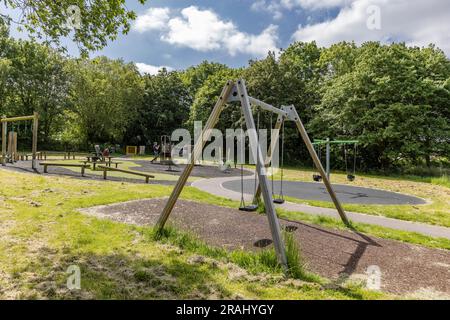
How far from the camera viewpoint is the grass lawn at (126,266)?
304 cm

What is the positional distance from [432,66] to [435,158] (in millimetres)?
7325

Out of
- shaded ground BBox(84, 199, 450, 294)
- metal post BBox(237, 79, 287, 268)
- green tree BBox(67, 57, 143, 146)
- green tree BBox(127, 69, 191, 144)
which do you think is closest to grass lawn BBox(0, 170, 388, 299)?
metal post BBox(237, 79, 287, 268)

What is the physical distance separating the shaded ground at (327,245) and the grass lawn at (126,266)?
0.52m

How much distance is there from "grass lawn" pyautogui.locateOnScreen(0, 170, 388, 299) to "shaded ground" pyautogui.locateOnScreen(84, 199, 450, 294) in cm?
52

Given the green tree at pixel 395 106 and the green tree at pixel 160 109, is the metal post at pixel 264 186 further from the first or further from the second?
the green tree at pixel 160 109

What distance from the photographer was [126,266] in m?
3.67

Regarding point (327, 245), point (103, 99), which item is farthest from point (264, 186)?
point (103, 99)

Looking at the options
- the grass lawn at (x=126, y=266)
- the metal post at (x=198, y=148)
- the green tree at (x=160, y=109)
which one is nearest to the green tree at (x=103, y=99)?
the green tree at (x=160, y=109)

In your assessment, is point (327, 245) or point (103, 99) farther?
point (103, 99)

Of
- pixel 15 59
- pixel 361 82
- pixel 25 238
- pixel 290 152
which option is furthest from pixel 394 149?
Answer: pixel 15 59

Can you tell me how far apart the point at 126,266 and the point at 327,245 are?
325 cm

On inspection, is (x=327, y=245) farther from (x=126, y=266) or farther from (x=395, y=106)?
(x=395, y=106)
